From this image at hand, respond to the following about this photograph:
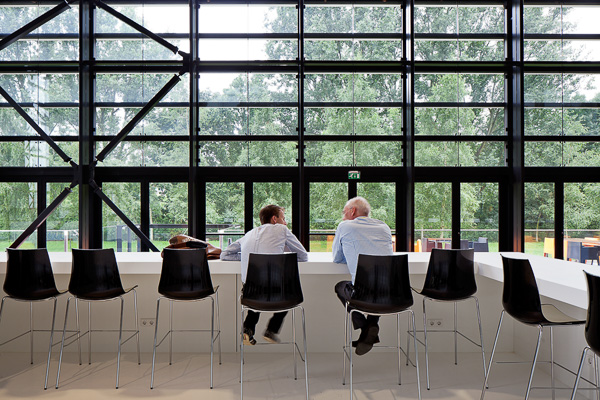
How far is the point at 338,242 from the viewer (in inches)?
134

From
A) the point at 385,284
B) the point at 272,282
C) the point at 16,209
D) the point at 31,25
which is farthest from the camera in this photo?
the point at 16,209

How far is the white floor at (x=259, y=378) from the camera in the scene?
10.2 ft

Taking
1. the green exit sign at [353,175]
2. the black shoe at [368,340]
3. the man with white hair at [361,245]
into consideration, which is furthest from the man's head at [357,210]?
the green exit sign at [353,175]

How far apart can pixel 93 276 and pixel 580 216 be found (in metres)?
8.33

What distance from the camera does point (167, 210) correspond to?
7.89 metres

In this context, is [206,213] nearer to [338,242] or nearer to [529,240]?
[338,242]

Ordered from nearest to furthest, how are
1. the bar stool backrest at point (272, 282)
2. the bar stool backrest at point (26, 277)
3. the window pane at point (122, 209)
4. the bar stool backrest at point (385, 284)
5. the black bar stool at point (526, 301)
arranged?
the black bar stool at point (526, 301)
the bar stool backrest at point (385, 284)
the bar stool backrest at point (272, 282)
the bar stool backrest at point (26, 277)
the window pane at point (122, 209)

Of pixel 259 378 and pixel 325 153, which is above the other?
pixel 325 153

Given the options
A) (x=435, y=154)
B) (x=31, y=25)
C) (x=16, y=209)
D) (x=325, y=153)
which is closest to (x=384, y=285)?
(x=325, y=153)

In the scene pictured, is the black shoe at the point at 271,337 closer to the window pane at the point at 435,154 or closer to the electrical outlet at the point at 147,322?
the electrical outlet at the point at 147,322

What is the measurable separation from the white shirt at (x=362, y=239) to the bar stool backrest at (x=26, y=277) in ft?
8.13

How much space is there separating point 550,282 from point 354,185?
5287 mm

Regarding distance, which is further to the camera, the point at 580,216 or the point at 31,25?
the point at 580,216

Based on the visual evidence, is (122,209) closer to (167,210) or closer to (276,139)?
(167,210)
